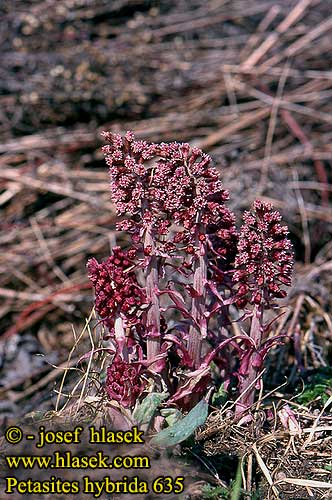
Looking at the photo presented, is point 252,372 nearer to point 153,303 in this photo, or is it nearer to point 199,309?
point 199,309

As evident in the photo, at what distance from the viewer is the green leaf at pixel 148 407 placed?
2.38m

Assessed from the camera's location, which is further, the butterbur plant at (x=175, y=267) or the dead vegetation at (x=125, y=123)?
the dead vegetation at (x=125, y=123)

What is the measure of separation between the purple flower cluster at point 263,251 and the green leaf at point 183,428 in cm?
41

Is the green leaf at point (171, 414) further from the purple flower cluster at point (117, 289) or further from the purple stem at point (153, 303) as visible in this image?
the purple flower cluster at point (117, 289)

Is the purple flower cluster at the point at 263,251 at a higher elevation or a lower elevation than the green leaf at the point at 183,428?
higher

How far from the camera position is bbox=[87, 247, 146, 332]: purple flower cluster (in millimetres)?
2385

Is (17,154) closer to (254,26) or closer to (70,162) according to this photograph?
(70,162)

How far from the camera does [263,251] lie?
2.42m

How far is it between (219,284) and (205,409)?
0.49 metres

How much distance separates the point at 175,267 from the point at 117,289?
21cm

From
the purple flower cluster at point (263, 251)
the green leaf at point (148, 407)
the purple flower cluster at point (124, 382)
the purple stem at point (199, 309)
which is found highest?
the purple flower cluster at point (263, 251)

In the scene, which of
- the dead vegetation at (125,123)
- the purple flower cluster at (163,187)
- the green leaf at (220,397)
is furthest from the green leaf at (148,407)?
the dead vegetation at (125,123)

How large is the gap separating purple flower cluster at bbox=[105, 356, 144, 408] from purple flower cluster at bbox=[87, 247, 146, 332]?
0.15m

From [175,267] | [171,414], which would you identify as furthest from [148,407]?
[175,267]
